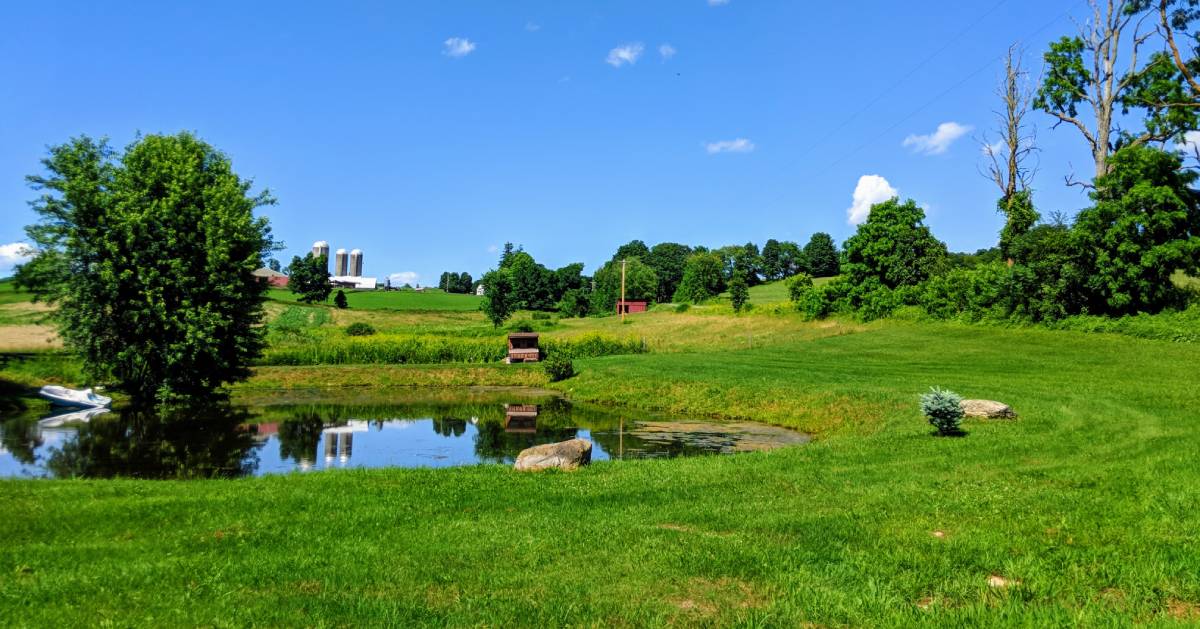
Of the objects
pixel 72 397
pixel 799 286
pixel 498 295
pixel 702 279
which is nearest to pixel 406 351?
pixel 72 397

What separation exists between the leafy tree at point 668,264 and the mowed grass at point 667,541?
13994 cm

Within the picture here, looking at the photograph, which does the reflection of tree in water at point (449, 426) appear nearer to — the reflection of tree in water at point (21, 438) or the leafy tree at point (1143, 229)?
the reflection of tree in water at point (21, 438)

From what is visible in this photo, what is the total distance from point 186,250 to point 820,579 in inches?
662

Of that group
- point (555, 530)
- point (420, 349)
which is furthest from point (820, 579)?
point (420, 349)

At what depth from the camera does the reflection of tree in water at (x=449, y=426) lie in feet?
79.9

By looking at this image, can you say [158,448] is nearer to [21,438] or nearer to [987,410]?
[21,438]

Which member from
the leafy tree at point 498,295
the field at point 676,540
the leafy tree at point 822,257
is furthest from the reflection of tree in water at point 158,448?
Answer: the leafy tree at point 822,257

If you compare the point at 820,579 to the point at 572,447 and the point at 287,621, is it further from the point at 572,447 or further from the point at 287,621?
the point at 572,447

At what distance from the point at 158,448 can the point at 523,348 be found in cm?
2716

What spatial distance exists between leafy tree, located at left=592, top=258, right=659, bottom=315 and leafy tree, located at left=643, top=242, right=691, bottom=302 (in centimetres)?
1940

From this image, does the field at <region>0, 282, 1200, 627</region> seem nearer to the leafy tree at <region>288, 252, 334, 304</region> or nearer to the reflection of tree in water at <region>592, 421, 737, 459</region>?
the reflection of tree in water at <region>592, 421, 737, 459</region>

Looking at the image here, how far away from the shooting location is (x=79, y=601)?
19.8 ft

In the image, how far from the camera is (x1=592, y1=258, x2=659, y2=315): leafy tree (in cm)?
12169

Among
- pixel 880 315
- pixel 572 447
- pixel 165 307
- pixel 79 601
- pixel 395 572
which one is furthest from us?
pixel 880 315
